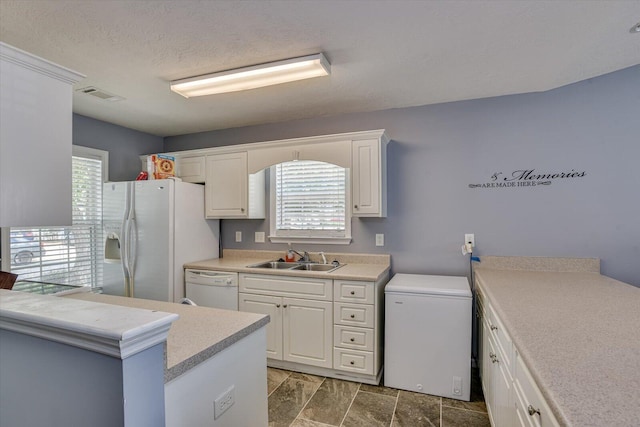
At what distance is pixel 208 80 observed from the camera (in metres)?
2.35

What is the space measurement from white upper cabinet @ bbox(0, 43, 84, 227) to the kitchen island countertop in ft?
2.04

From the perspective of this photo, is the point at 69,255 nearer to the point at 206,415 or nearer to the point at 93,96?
the point at 93,96

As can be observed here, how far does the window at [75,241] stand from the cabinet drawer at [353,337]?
2.57 metres

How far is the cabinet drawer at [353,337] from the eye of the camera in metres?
2.61

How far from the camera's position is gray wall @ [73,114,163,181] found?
3334 millimetres

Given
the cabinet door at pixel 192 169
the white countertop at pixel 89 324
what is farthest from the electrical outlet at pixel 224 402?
the cabinet door at pixel 192 169

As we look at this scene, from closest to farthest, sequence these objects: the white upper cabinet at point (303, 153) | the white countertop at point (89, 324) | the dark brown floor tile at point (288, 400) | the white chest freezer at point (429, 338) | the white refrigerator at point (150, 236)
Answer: the white countertop at point (89, 324)
the dark brown floor tile at point (288, 400)
the white chest freezer at point (429, 338)
the white upper cabinet at point (303, 153)
the white refrigerator at point (150, 236)

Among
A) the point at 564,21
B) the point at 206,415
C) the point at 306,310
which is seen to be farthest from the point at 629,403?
the point at 306,310

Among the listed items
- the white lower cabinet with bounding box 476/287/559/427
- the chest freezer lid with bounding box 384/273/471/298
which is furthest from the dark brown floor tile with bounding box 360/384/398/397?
the chest freezer lid with bounding box 384/273/471/298

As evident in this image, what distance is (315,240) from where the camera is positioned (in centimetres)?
341

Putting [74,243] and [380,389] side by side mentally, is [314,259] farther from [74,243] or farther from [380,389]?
[74,243]

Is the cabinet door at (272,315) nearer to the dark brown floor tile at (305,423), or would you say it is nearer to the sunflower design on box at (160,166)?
the dark brown floor tile at (305,423)

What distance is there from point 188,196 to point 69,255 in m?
1.25

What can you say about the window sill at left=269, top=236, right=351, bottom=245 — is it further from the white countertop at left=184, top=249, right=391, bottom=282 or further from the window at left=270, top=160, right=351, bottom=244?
the white countertop at left=184, top=249, right=391, bottom=282
